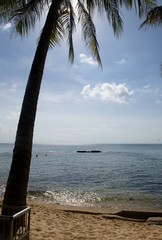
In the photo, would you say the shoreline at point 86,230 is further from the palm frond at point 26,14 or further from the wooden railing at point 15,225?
the palm frond at point 26,14

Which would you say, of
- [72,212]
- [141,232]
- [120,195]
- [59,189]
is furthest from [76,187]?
[141,232]

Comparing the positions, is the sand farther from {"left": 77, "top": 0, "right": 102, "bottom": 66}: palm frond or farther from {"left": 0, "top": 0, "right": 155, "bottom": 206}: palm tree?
{"left": 77, "top": 0, "right": 102, "bottom": 66}: palm frond

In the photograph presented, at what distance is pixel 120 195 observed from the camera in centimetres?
2455

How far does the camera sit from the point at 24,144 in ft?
24.2

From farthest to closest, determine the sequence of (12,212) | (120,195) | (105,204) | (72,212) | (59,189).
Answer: (59,189) → (120,195) → (105,204) → (72,212) → (12,212)

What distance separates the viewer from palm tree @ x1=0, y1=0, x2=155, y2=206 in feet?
Result: 23.9

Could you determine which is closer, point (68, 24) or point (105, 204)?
point (68, 24)

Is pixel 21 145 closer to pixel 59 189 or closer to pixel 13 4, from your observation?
pixel 13 4

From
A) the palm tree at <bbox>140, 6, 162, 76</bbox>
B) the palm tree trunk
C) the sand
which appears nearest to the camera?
the palm tree trunk

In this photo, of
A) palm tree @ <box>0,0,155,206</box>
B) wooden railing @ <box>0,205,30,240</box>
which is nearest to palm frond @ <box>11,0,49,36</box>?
palm tree @ <box>0,0,155,206</box>

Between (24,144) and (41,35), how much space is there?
3222mm

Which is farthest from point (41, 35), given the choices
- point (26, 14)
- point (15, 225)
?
point (15, 225)

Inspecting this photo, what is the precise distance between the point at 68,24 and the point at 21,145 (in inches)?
203

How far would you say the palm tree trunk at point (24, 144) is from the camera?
7230 millimetres
